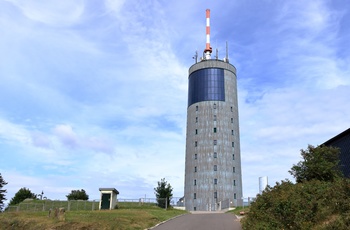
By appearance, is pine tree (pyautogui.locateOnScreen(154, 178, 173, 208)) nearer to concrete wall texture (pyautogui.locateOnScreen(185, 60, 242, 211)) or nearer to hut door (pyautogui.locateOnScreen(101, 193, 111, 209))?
hut door (pyautogui.locateOnScreen(101, 193, 111, 209))

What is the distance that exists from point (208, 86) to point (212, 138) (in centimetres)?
1427

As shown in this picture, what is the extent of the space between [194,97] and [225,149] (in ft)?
54.5

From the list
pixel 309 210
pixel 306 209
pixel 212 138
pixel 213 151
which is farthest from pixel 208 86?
pixel 309 210

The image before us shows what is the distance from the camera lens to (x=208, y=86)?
85.9m

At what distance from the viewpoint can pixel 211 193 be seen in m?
77.4

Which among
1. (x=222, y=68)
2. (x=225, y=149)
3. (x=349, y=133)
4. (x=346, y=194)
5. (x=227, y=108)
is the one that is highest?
(x=222, y=68)

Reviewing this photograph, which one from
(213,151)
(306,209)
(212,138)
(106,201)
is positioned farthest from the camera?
(212,138)

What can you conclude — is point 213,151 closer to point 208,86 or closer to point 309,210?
point 208,86

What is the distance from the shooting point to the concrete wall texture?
Result: 7794 cm

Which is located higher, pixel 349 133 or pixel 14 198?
pixel 349 133

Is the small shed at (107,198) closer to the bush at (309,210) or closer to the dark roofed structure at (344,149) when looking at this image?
the bush at (309,210)

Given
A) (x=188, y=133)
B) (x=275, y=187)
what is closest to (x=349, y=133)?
(x=275, y=187)

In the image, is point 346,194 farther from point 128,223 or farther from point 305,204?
point 128,223

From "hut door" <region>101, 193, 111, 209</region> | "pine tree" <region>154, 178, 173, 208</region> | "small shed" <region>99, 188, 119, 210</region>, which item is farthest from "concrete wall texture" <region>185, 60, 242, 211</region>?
"hut door" <region>101, 193, 111, 209</region>
